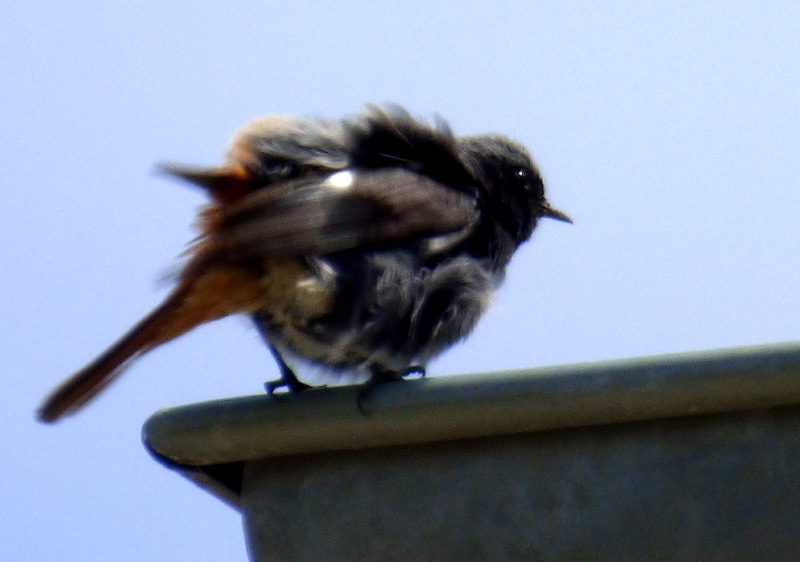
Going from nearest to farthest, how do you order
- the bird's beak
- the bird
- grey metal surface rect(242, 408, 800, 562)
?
grey metal surface rect(242, 408, 800, 562), the bird, the bird's beak

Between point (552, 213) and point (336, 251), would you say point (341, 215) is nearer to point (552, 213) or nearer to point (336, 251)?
point (336, 251)

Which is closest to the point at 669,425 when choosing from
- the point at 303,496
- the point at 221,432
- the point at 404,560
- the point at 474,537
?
the point at 474,537

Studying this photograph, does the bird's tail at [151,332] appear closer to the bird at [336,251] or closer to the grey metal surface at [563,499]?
the bird at [336,251]

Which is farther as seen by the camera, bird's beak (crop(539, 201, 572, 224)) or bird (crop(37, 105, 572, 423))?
bird's beak (crop(539, 201, 572, 224))

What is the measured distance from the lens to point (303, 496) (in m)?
1.84

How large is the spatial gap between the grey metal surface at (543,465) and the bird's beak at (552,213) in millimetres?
3167

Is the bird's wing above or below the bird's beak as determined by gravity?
above

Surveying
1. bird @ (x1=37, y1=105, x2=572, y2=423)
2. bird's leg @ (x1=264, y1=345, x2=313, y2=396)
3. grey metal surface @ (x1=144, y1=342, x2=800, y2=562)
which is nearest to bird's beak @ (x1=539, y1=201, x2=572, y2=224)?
bird @ (x1=37, y1=105, x2=572, y2=423)

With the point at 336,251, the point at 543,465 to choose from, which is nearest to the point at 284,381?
the point at 336,251

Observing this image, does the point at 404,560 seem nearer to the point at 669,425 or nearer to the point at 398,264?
the point at 669,425

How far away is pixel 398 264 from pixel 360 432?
1.62 metres

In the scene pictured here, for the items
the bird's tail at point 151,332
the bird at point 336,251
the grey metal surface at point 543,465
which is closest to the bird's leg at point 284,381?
the bird at point 336,251

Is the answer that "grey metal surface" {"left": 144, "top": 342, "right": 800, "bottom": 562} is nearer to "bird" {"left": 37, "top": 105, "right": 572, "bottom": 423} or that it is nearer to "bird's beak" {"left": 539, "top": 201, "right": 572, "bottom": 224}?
"bird" {"left": 37, "top": 105, "right": 572, "bottom": 423}

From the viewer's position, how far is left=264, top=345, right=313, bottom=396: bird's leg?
3500 mm
